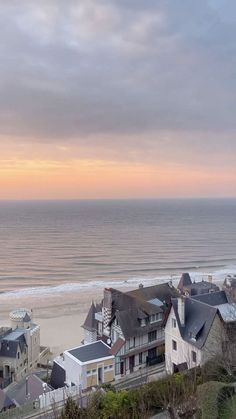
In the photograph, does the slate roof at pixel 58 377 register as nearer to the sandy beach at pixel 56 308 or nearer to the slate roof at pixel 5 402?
the slate roof at pixel 5 402

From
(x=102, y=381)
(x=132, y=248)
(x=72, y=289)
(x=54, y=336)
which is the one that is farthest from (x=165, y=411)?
(x=132, y=248)

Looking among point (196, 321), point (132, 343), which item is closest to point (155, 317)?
point (132, 343)

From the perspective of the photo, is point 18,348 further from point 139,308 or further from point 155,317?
point 155,317

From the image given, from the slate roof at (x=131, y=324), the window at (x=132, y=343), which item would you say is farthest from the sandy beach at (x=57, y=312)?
the slate roof at (x=131, y=324)

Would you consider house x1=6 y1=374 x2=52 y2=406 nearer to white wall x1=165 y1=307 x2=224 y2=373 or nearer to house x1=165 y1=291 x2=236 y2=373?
white wall x1=165 y1=307 x2=224 y2=373

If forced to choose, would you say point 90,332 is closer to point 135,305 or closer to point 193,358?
point 135,305
